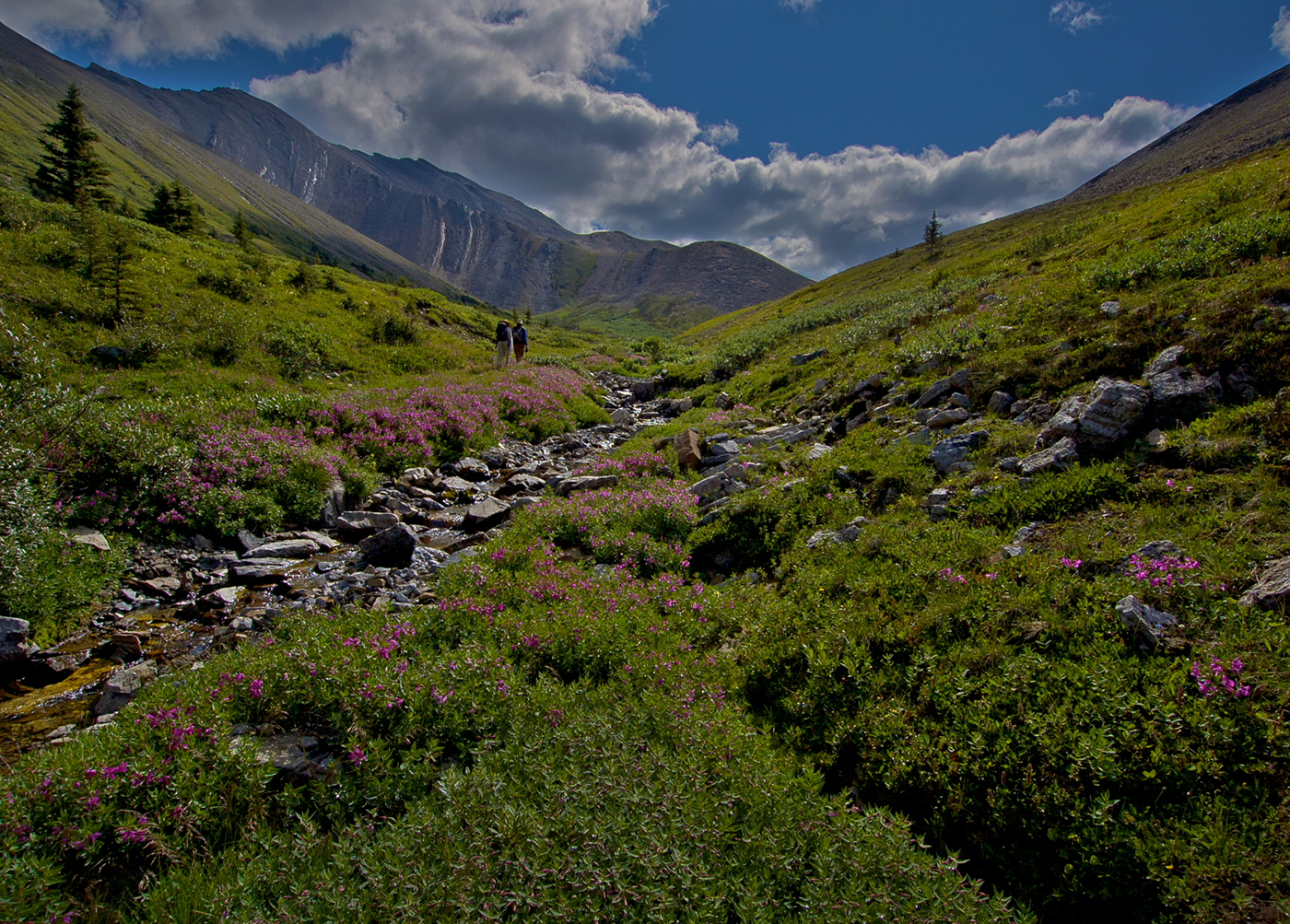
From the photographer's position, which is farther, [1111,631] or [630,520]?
[630,520]

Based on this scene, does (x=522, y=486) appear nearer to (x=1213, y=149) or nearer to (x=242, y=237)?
(x=242, y=237)

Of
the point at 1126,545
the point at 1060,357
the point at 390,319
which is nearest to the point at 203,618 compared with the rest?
the point at 1126,545

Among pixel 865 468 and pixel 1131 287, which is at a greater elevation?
pixel 1131 287

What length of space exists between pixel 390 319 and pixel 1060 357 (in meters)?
27.3

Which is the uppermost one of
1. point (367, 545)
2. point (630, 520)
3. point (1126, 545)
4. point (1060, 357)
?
point (1060, 357)

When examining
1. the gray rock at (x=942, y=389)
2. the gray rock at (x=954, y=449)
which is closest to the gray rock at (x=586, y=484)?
the gray rock at (x=954, y=449)

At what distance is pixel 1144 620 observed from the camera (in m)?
4.72

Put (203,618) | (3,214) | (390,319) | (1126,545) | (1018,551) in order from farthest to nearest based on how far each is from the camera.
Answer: (390,319)
(3,214)
(203,618)
(1018,551)
(1126,545)

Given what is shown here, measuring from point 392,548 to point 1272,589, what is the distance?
469 inches

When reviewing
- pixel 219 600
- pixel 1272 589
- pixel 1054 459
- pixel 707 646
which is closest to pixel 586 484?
pixel 707 646

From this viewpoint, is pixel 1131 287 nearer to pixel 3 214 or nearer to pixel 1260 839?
pixel 1260 839

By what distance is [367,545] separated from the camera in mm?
10305

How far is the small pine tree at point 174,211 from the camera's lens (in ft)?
127

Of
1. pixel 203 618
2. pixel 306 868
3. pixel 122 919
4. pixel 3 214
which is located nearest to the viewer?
pixel 122 919
